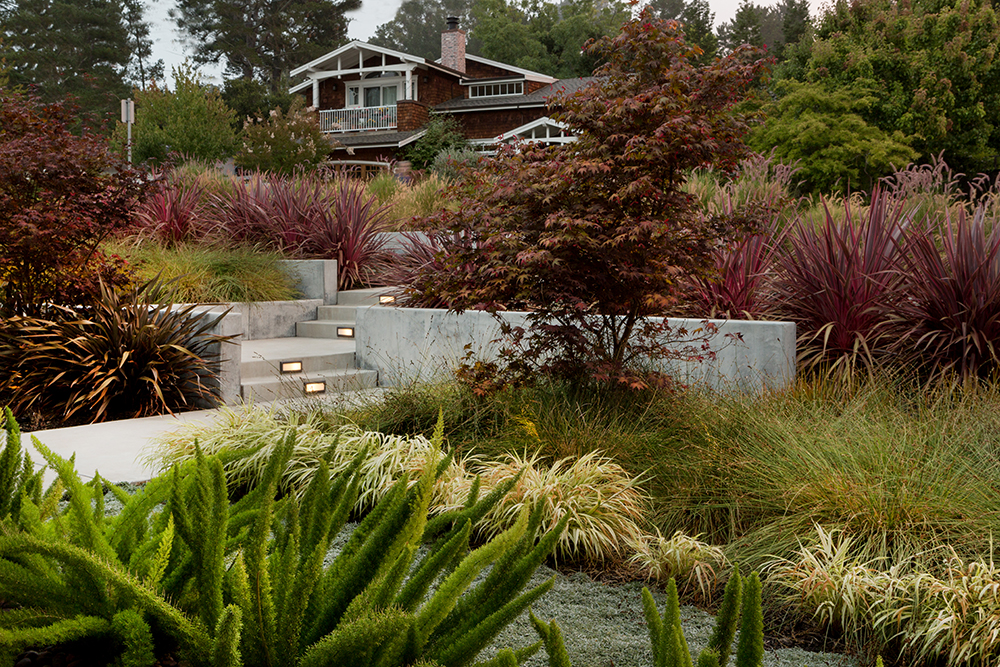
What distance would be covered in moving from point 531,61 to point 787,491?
44.1 metres

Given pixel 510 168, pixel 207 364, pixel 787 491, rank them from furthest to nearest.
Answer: pixel 207 364 → pixel 510 168 → pixel 787 491

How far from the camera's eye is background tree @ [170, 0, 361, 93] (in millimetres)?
44844

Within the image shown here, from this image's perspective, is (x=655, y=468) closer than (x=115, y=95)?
Yes

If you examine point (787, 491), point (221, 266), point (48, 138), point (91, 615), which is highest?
point (48, 138)

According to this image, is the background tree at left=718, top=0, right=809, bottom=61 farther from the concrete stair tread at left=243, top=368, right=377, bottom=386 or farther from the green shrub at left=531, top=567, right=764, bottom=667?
the green shrub at left=531, top=567, right=764, bottom=667

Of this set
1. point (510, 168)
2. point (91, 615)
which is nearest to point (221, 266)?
point (510, 168)

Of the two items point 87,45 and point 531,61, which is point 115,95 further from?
point 531,61

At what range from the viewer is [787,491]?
3.33m

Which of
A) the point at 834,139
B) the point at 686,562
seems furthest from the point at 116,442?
the point at 834,139

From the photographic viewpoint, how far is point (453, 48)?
35.7m

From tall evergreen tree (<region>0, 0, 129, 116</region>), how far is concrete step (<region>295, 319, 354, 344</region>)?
3440cm

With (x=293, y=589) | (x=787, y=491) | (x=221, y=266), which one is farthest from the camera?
(x=221, y=266)

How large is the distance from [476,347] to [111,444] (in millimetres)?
2995

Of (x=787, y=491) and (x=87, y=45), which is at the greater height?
(x=87, y=45)
